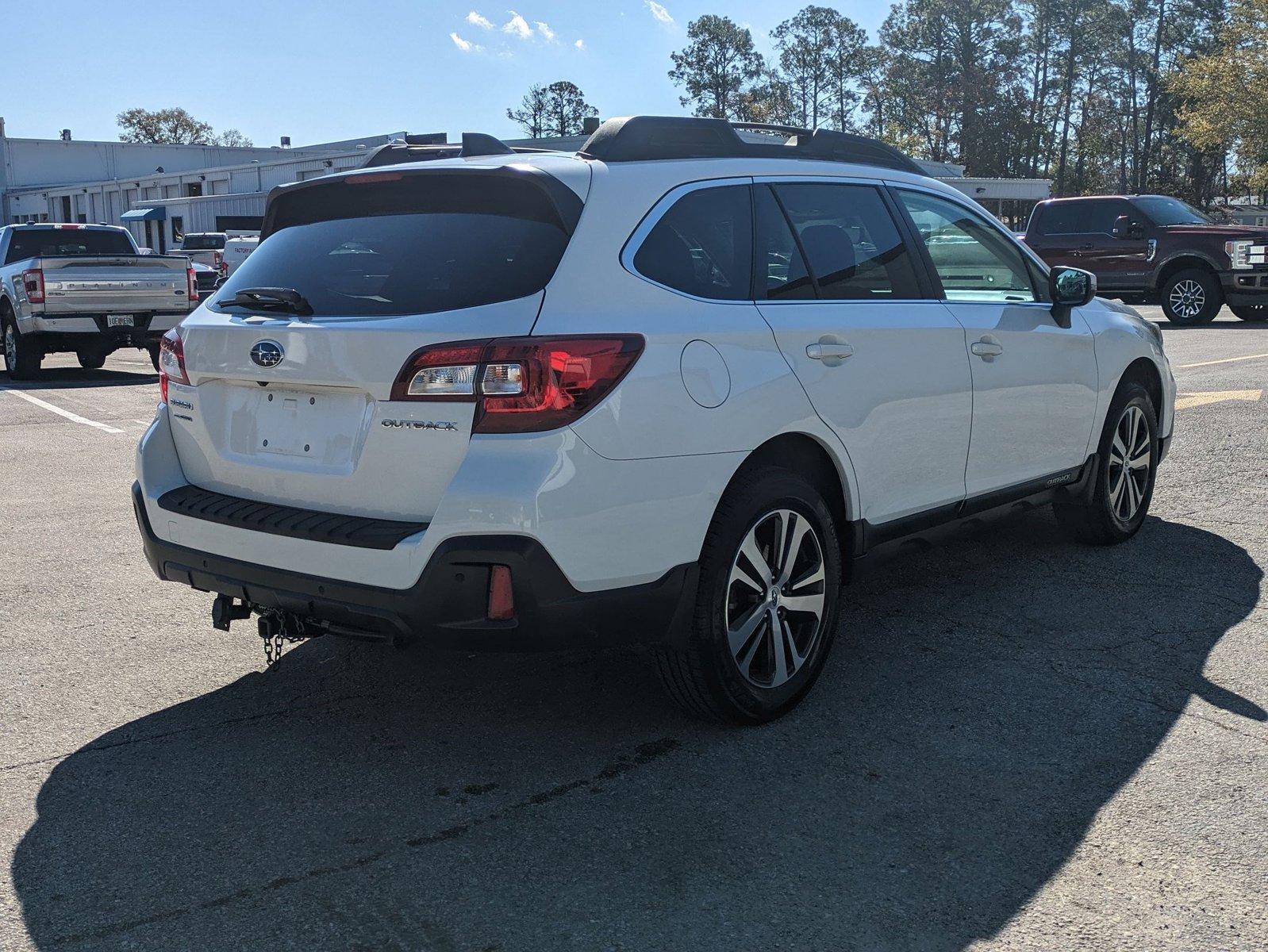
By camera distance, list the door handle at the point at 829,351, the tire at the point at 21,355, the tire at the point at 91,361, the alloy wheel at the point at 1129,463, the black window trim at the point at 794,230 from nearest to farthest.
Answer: the black window trim at the point at 794,230
the door handle at the point at 829,351
the alloy wheel at the point at 1129,463
the tire at the point at 21,355
the tire at the point at 91,361

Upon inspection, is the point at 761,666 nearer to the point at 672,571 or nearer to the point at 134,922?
the point at 672,571

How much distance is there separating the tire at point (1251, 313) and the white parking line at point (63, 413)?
16831 mm

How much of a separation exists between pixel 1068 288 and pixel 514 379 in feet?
10.0

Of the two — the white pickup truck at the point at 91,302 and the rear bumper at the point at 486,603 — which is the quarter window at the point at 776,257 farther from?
the white pickup truck at the point at 91,302

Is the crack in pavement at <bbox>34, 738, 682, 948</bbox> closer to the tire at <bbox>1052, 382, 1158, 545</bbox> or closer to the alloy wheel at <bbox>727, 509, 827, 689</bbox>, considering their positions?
the alloy wheel at <bbox>727, 509, 827, 689</bbox>

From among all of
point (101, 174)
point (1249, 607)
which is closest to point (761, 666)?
point (1249, 607)

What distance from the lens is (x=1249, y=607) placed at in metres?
5.05

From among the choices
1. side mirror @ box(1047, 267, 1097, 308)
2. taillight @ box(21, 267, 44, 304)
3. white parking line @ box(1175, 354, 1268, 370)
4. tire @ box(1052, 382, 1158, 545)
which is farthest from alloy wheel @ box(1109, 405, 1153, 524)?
taillight @ box(21, 267, 44, 304)

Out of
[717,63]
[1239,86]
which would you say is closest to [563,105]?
[717,63]

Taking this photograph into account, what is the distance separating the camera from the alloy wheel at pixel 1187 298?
20.0 m

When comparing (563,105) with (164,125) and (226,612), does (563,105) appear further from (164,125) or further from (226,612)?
(226,612)

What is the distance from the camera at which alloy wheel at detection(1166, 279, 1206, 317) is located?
20047 mm

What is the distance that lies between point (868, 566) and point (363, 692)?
176 centimetres

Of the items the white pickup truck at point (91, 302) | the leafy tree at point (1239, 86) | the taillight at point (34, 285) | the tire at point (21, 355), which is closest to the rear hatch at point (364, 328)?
the white pickup truck at point (91, 302)
